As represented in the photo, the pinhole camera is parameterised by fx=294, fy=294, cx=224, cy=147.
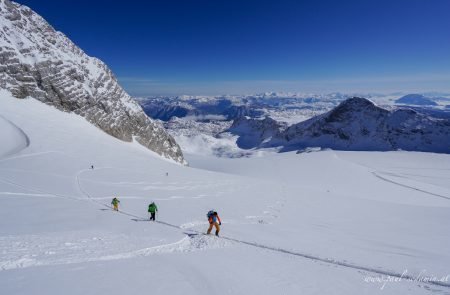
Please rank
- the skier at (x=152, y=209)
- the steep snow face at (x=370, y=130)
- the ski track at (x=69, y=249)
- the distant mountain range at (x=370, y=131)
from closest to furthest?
the ski track at (x=69, y=249) → the skier at (x=152, y=209) → the steep snow face at (x=370, y=130) → the distant mountain range at (x=370, y=131)

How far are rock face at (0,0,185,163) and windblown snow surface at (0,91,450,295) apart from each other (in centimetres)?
2883

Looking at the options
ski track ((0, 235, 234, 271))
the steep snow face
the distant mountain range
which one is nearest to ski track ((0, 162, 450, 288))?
Answer: ski track ((0, 235, 234, 271))

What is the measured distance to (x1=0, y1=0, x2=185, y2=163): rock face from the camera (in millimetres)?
65062

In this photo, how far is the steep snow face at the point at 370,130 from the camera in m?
134

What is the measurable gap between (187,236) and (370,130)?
164 m

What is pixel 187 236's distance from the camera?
1495 centimetres

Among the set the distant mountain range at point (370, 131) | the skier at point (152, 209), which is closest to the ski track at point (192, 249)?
the skier at point (152, 209)

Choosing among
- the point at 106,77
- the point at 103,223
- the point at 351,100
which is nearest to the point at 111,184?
A: the point at 103,223

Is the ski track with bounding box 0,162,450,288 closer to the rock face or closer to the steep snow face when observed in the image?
the rock face

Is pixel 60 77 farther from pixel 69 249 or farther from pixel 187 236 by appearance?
pixel 69 249

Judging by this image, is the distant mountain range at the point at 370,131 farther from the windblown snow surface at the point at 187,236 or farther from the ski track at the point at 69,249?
the ski track at the point at 69,249

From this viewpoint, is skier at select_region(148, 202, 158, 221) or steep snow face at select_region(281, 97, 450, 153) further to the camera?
steep snow face at select_region(281, 97, 450, 153)

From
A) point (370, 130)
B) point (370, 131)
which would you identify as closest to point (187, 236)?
point (370, 131)

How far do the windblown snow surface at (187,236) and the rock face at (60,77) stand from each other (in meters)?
28.8
